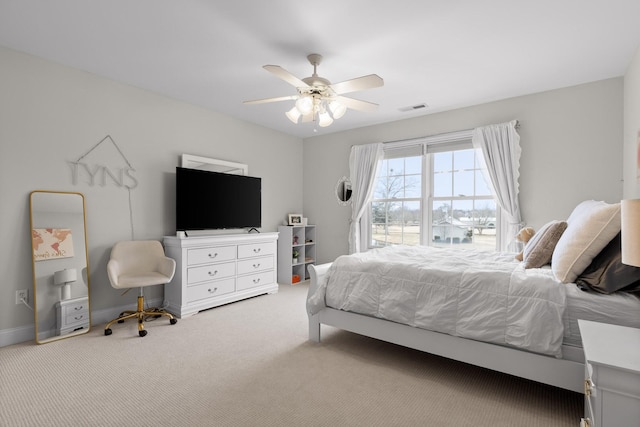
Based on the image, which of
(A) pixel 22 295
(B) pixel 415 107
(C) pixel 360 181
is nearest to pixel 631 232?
(B) pixel 415 107

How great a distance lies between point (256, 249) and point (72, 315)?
209 cm

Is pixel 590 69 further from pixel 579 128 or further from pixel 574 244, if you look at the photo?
pixel 574 244

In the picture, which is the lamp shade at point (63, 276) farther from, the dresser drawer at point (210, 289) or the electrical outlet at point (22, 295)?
the dresser drawer at point (210, 289)

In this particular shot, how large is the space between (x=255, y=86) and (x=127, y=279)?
2.41m

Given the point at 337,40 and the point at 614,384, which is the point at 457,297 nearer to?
the point at 614,384

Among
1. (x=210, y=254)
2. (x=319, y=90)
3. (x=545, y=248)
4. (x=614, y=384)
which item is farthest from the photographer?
(x=210, y=254)

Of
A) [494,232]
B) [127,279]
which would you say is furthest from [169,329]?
[494,232]

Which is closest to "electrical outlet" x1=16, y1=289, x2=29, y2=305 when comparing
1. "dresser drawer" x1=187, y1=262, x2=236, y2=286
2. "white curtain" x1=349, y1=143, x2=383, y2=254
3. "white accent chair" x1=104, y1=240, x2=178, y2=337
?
"white accent chair" x1=104, y1=240, x2=178, y2=337

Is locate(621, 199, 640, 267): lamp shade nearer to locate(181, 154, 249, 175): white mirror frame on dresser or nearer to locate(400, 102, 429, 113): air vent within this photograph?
locate(400, 102, 429, 113): air vent

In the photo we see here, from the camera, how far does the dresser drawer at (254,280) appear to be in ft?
13.8

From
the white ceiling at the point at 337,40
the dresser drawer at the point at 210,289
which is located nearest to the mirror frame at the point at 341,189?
the white ceiling at the point at 337,40

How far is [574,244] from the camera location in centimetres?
187

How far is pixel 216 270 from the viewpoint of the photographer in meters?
3.89

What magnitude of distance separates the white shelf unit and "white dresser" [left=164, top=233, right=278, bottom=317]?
0.60m
